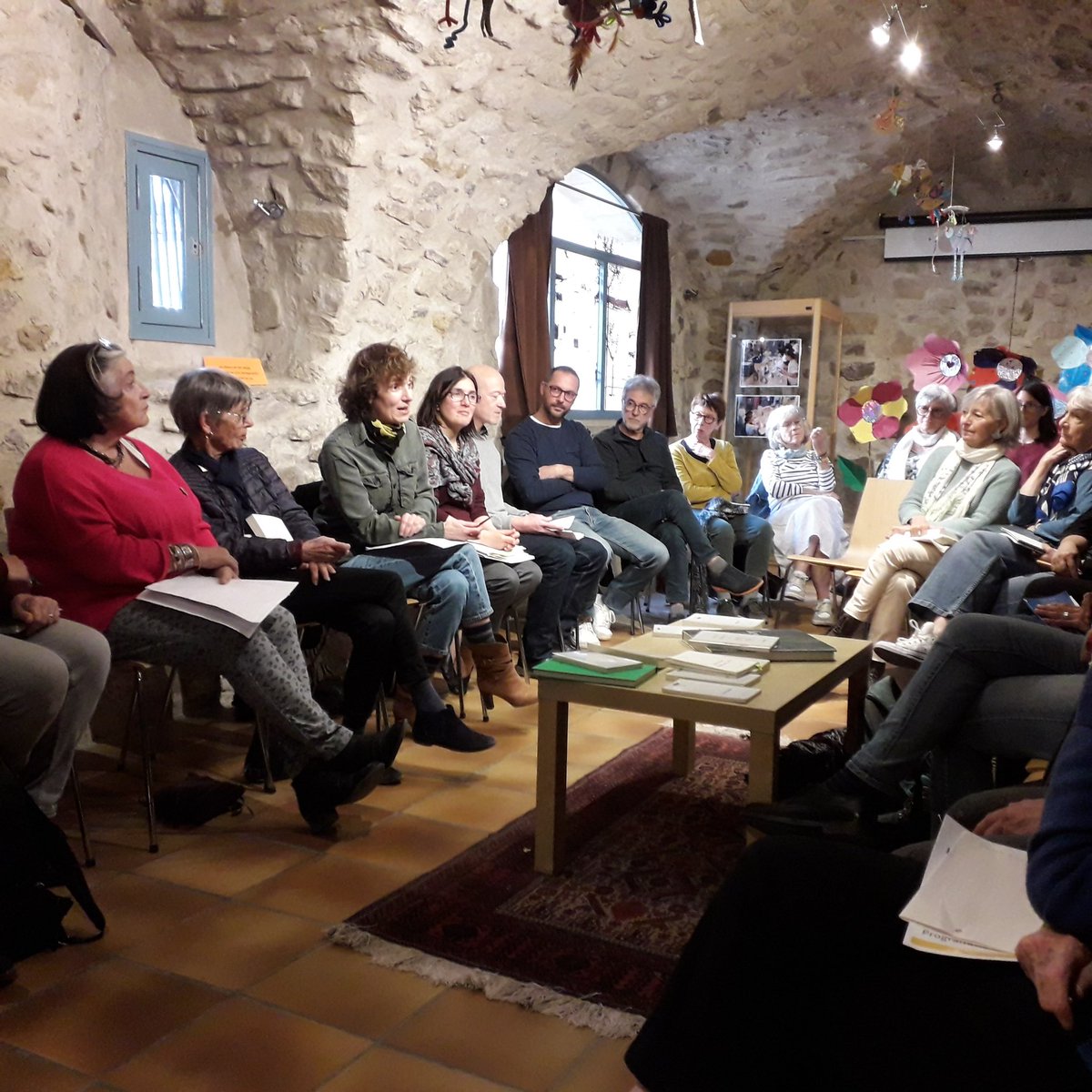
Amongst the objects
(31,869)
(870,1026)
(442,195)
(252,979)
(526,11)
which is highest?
(526,11)

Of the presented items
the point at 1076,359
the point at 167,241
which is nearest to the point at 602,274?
the point at 1076,359

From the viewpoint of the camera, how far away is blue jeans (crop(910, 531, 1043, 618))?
3826 millimetres

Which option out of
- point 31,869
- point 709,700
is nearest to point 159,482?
point 31,869

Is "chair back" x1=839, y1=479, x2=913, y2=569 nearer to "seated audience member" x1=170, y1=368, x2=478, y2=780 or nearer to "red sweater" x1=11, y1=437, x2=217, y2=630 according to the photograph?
"seated audience member" x1=170, y1=368, x2=478, y2=780

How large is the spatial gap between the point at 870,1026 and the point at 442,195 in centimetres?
400

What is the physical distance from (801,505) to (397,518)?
2691 mm

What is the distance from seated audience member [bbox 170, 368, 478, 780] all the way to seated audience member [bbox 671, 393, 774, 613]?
2.61 m

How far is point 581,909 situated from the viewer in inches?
90.7

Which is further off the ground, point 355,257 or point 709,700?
point 355,257

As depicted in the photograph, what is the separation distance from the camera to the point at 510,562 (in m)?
3.89

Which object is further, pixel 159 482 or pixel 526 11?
pixel 526 11

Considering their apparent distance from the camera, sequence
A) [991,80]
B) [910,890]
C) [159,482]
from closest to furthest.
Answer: [910,890] → [159,482] → [991,80]

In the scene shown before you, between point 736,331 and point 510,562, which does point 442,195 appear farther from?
Result: point 736,331

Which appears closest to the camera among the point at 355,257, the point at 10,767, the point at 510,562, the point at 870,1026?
the point at 870,1026
